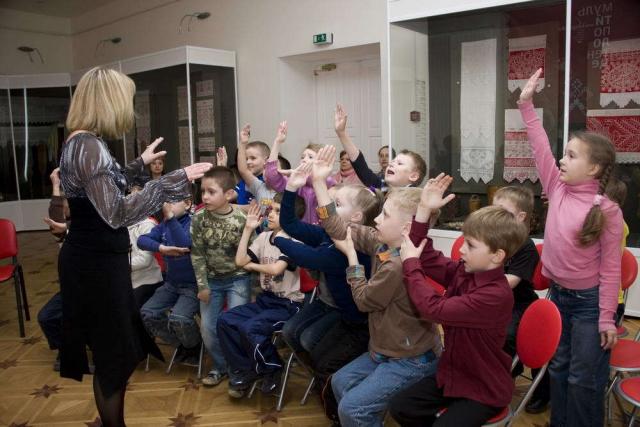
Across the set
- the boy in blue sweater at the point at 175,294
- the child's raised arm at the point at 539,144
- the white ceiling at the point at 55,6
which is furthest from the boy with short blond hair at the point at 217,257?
the white ceiling at the point at 55,6

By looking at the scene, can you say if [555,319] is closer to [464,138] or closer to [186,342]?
[186,342]

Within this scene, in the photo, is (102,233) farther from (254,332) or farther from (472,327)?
(472,327)

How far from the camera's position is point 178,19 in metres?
8.23

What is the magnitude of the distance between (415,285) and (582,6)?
342cm

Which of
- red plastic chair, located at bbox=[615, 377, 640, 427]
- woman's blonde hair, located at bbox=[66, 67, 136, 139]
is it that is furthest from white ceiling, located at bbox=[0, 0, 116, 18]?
red plastic chair, located at bbox=[615, 377, 640, 427]

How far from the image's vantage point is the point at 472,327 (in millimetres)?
1958

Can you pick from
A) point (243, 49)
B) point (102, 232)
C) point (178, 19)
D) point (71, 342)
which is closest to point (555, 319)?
point (102, 232)

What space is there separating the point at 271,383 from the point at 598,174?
79.2 inches

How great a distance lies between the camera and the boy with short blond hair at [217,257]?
3268 millimetres

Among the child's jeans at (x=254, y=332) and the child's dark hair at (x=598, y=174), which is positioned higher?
the child's dark hair at (x=598, y=174)

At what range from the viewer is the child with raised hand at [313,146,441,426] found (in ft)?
7.08

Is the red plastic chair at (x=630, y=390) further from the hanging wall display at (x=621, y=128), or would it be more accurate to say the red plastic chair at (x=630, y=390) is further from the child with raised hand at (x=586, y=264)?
the hanging wall display at (x=621, y=128)

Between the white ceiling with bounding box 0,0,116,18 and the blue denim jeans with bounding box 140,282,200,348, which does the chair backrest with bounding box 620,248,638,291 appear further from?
the white ceiling with bounding box 0,0,116,18

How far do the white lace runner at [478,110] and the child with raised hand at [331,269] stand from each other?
2699 mm
